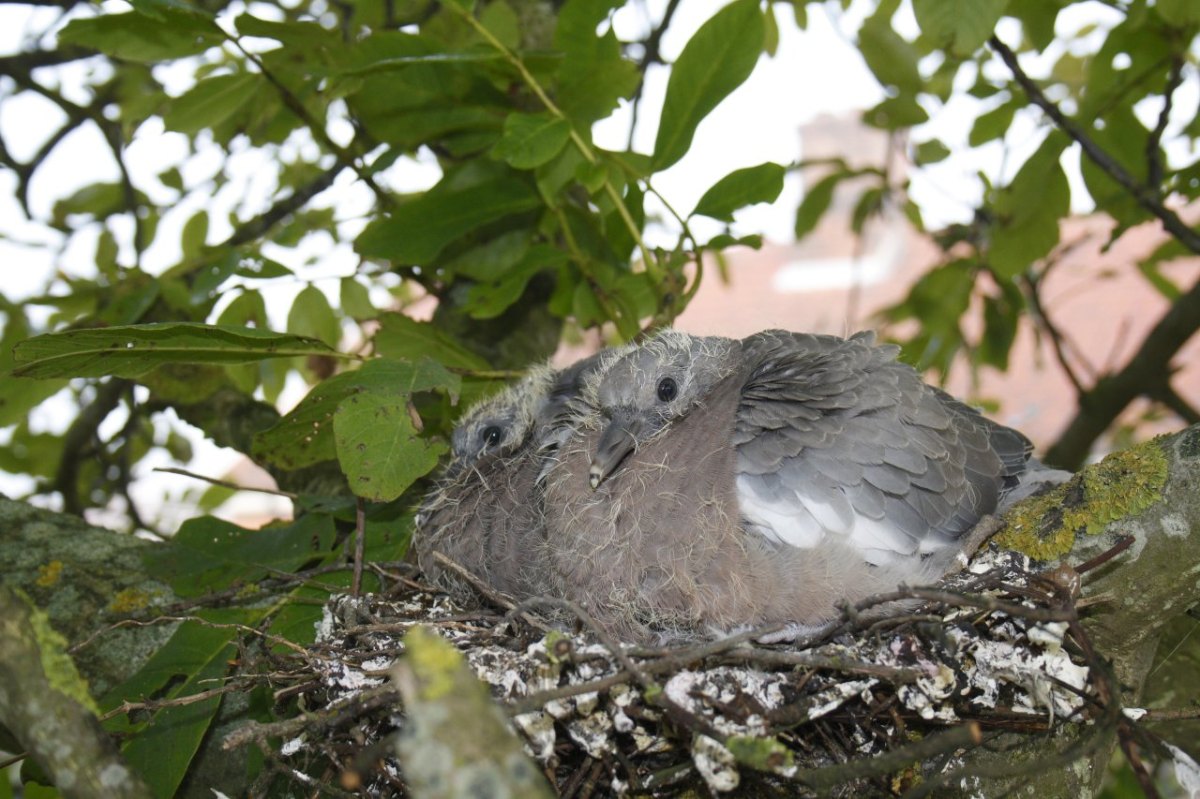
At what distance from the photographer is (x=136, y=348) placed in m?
1.48

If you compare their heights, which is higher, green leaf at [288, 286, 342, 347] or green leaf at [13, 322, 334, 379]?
green leaf at [13, 322, 334, 379]

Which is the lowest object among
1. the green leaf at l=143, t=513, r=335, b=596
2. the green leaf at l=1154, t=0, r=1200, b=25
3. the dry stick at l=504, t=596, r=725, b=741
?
the green leaf at l=143, t=513, r=335, b=596

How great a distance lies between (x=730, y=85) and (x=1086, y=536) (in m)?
1.07

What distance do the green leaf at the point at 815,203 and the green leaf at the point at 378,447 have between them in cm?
175

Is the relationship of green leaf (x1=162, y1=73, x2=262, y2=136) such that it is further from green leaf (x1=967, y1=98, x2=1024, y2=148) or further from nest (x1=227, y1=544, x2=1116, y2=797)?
green leaf (x1=967, y1=98, x2=1024, y2=148)

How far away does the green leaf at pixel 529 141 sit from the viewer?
68.1 inches

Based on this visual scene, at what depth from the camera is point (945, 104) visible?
253 centimetres

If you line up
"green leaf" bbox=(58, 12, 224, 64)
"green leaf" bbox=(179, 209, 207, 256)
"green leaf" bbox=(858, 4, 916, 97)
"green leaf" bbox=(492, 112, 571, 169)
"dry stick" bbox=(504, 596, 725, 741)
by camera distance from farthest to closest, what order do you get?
"green leaf" bbox=(179, 209, 207, 256) → "green leaf" bbox=(858, 4, 916, 97) → "green leaf" bbox=(58, 12, 224, 64) → "green leaf" bbox=(492, 112, 571, 169) → "dry stick" bbox=(504, 596, 725, 741)

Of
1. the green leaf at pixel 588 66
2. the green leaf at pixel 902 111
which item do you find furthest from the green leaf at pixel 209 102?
the green leaf at pixel 902 111

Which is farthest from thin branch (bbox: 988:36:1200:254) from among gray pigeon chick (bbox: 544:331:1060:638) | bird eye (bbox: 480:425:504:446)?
bird eye (bbox: 480:425:504:446)

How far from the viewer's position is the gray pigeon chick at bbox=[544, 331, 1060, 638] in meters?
1.61

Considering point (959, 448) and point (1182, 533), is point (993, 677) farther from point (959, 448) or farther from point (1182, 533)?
point (959, 448)

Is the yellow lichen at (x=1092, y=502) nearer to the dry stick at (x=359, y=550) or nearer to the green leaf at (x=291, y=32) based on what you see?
the dry stick at (x=359, y=550)

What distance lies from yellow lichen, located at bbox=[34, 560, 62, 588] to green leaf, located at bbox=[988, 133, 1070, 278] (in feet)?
7.56
